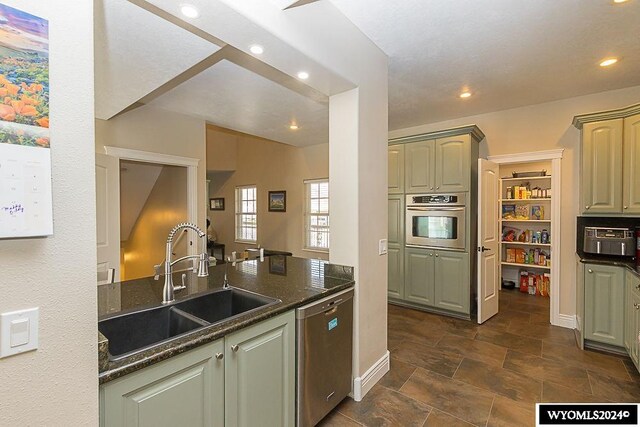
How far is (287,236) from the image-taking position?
21.5 feet

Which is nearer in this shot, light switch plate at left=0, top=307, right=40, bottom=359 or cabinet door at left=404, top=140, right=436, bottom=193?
light switch plate at left=0, top=307, right=40, bottom=359

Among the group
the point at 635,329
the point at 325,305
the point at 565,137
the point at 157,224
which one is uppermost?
the point at 565,137

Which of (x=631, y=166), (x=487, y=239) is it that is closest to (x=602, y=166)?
(x=631, y=166)

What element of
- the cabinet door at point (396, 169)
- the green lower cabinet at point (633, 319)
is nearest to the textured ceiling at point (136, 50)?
the cabinet door at point (396, 169)

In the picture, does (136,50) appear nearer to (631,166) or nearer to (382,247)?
(382,247)

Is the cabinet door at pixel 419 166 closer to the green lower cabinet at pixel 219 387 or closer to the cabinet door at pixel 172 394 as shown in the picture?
the green lower cabinet at pixel 219 387

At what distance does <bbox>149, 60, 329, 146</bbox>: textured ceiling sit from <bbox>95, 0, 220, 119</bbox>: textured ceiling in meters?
0.57

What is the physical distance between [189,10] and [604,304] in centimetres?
419

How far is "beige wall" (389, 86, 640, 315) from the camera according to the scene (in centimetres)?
345

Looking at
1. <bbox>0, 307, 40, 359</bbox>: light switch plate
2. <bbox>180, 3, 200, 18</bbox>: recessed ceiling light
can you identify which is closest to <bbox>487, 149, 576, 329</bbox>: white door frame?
<bbox>180, 3, 200, 18</bbox>: recessed ceiling light

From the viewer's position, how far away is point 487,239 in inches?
148

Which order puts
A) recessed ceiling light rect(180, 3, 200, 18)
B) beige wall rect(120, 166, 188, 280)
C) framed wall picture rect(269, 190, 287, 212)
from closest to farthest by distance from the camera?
recessed ceiling light rect(180, 3, 200, 18)
beige wall rect(120, 166, 188, 280)
framed wall picture rect(269, 190, 287, 212)

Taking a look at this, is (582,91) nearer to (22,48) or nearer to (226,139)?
(22,48)

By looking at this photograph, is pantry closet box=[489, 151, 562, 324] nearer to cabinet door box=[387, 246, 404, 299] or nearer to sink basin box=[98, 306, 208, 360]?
cabinet door box=[387, 246, 404, 299]
